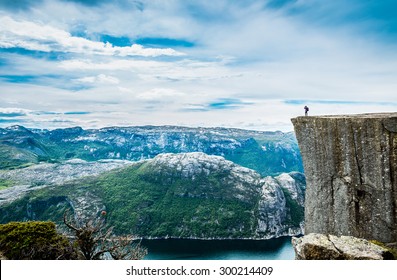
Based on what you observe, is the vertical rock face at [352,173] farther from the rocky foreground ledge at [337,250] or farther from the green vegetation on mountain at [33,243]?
the green vegetation on mountain at [33,243]

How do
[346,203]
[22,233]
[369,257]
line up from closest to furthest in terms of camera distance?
[369,257] < [346,203] < [22,233]

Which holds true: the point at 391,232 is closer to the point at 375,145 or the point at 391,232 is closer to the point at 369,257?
the point at 375,145

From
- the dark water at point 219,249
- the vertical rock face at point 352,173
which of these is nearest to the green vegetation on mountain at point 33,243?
the vertical rock face at point 352,173

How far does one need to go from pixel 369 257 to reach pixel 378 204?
6.71 m

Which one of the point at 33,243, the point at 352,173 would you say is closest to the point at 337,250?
the point at 352,173

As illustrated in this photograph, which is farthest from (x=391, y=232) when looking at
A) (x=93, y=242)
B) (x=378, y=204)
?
(x=93, y=242)

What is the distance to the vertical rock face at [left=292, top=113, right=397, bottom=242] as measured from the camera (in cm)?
1620

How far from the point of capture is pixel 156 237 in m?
193

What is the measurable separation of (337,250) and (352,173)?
22.5 feet

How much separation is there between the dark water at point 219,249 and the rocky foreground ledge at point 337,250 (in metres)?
118

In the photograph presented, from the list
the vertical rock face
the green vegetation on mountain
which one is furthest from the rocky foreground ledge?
the green vegetation on mountain

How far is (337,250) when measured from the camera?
1117 cm

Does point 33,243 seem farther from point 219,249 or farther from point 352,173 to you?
point 219,249

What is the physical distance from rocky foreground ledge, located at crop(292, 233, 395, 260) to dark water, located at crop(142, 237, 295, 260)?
117595 mm
